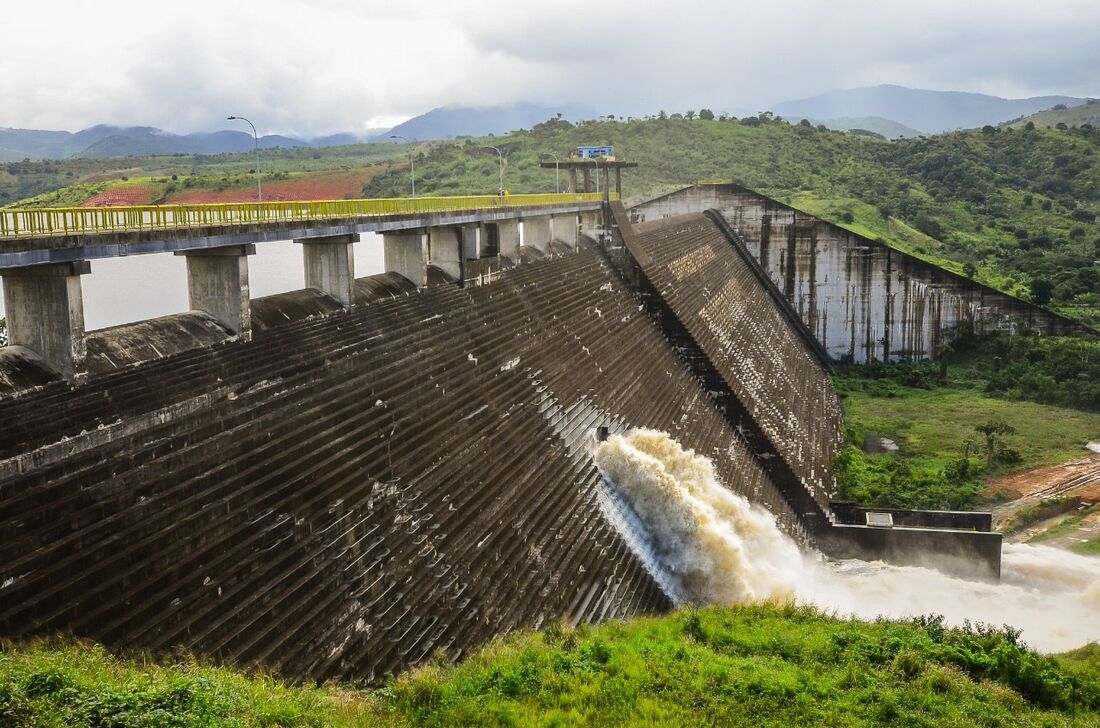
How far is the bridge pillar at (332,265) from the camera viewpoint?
51.1 ft

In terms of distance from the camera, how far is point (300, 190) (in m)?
45.3

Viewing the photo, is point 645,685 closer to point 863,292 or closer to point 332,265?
point 332,265

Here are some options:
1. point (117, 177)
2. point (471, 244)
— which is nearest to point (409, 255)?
point (471, 244)

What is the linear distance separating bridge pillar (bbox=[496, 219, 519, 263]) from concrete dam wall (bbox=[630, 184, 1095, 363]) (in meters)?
22.3

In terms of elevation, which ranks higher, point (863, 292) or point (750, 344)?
point (863, 292)

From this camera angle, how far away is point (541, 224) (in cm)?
2792

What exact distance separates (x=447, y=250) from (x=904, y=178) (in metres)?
60.4

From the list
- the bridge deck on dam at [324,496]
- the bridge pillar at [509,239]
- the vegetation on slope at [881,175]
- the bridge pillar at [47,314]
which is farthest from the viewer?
the vegetation on slope at [881,175]

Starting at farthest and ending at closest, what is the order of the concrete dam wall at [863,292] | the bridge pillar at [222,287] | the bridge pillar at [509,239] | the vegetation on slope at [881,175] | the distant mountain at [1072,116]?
the distant mountain at [1072,116], the vegetation on slope at [881,175], the concrete dam wall at [863,292], the bridge pillar at [509,239], the bridge pillar at [222,287]

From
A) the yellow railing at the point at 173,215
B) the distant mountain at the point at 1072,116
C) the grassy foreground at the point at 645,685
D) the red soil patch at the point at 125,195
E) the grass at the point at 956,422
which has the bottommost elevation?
the grass at the point at 956,422

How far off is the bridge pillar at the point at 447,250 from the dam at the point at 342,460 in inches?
2.4

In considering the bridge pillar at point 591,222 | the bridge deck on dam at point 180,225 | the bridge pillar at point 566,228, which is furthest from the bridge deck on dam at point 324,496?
the bridge pillar at point 591,222

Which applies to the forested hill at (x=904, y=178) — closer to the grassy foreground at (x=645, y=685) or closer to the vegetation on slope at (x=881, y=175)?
the vegetation on slope at (x=881, y=175)

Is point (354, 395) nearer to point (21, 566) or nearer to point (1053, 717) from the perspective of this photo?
point (21, 566)
